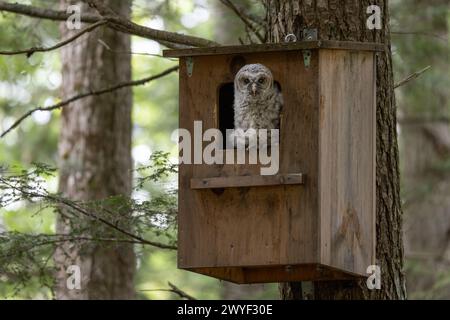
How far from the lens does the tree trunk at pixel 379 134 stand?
614 cm

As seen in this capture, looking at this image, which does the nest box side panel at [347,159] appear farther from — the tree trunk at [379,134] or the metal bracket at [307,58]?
the tree trunk at [379,134]

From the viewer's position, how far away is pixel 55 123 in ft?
54.2

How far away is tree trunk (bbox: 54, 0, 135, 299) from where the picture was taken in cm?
942

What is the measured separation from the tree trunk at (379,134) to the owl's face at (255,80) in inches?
24.3

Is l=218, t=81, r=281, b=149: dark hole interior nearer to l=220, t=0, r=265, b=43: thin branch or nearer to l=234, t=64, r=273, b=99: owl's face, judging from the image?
l=234, t=64, r=273, b=99: owl's face

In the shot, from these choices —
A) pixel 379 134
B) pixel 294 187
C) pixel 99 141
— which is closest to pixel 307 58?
pixel 294 187

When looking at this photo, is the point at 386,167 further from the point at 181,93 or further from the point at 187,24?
the point at 187,24

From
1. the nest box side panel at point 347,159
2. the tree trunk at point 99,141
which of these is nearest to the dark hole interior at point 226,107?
the nest box side panel at point 347,159

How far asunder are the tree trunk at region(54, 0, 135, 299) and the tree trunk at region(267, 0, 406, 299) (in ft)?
11.1

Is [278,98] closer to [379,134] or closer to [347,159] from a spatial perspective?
[347,159]

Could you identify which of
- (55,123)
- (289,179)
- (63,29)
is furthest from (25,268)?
(55,123)

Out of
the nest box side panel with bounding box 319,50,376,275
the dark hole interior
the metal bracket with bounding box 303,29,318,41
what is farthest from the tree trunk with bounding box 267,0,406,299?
the dark hole interior

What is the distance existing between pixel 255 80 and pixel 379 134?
36.2 inches

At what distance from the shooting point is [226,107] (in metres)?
6.14
